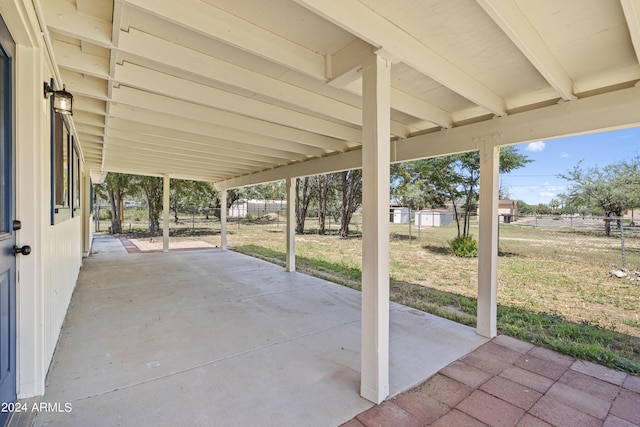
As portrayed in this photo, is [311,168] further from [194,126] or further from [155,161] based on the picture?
[155,161]

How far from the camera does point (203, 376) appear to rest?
2297mm

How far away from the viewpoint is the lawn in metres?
3.16

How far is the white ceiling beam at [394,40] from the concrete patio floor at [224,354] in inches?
91.3

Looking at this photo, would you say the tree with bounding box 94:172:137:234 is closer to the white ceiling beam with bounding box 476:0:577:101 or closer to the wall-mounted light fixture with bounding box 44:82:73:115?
the wall-mounted light fixture with bounding box 44:82:73:115

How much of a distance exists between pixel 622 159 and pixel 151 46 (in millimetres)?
16641

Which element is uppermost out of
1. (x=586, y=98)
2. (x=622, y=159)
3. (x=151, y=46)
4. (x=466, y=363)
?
(x=622, y=159)

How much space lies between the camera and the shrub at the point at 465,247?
8.07 metres

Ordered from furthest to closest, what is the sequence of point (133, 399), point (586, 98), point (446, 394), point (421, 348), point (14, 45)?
point (421, 348), point (586, 98), point (446, 394), point (133, 399), point (14, 45)

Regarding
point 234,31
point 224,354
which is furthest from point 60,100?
point 224,354

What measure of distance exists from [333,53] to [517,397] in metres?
2.84

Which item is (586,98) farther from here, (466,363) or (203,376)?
(203,376)

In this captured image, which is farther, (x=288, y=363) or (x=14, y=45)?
(x=288, y=363)

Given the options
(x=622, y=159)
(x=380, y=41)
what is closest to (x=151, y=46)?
(x=380, y=41)

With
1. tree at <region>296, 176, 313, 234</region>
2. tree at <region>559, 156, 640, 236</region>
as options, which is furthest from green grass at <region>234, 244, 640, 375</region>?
tree at <region>296, 176, 313, 234</region>
